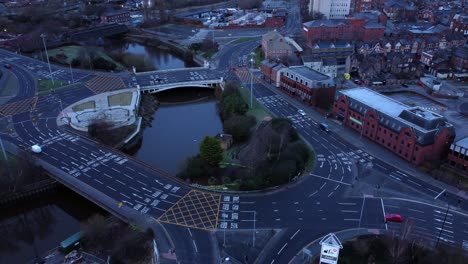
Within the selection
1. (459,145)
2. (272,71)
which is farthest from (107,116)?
(459,145)

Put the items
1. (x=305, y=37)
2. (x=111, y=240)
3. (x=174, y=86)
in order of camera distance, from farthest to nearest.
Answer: (x=305, y=37) < (x=174, y=86) < (x=111, y=240)

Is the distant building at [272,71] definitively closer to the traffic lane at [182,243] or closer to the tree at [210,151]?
the tree at [210,151]

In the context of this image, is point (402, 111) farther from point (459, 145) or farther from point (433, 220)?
point (433, 220)

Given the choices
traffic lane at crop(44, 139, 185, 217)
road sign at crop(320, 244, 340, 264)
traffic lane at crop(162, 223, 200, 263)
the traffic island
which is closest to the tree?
traffic lane at crop(44, 139, 185, 217)

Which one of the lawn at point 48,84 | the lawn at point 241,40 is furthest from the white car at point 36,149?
the lawn at point 241,40

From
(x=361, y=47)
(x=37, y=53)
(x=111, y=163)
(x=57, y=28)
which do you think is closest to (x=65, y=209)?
(x=111, y=163)

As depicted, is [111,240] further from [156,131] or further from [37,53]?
[37,53]
